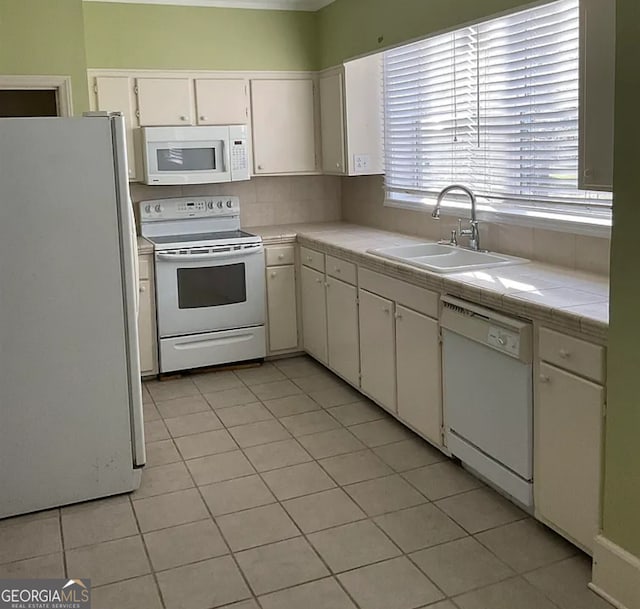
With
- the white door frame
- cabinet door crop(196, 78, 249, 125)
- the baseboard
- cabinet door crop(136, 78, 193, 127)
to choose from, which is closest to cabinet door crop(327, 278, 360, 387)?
cabinet door crop(196, 78, 249, 125)

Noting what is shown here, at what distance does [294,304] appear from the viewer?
544cm

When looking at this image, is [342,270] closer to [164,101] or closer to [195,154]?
[195,154]

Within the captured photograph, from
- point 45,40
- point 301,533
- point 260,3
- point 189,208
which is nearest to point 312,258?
point 189,208

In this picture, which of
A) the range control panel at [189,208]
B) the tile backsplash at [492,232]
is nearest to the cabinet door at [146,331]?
the range control panel at [189,208]

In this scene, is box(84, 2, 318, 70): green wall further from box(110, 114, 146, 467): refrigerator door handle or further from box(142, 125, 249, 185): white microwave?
box(110, 114, 146, 467): refrigerator door handle

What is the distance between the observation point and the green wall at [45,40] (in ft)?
15.1

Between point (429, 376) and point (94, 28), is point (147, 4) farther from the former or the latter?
point (429, 376)

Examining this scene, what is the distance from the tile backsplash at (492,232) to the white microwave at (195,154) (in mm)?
927

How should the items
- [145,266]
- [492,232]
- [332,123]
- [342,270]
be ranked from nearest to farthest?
1. [492,232]
2. [342,270]
3. [145,266]
4. [332,123]

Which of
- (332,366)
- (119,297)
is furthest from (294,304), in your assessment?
(119,297)

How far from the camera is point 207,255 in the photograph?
5066 mm

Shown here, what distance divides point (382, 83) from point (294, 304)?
5.32 feet

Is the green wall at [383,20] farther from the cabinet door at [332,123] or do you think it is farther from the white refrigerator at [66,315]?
the white refrigerator at [66,315]

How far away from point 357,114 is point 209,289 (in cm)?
155
